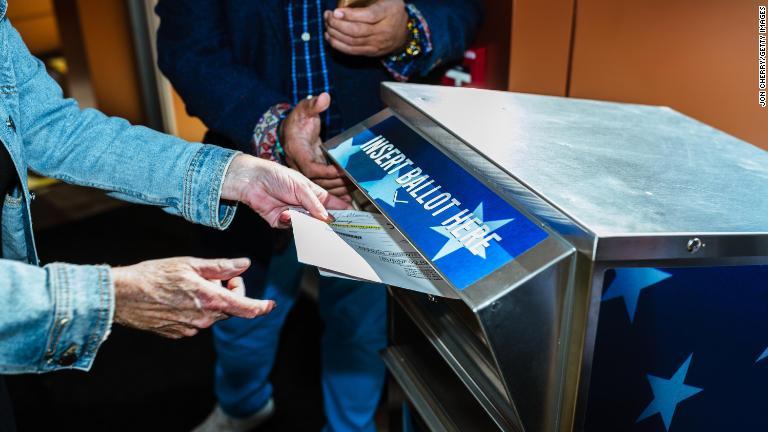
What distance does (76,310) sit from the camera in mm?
750

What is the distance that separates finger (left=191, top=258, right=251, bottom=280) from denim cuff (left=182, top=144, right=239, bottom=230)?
24 centimetres

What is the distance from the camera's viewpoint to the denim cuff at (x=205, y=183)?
3.44 ft

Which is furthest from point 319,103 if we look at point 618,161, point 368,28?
point 618,161

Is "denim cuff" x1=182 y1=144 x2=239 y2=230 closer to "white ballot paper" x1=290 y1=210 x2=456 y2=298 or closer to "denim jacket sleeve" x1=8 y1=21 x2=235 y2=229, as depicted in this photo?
"denim jacket sleeve" x1=8 y1=21 x2=235 y2=229

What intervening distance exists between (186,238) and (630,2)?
84.8 inches

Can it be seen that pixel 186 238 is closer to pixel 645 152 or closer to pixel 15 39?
pixel 15 39

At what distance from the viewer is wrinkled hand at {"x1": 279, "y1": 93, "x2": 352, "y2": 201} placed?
47.3 inches

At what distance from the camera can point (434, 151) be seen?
92cm

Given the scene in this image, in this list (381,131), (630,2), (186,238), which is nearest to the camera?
(381,131)

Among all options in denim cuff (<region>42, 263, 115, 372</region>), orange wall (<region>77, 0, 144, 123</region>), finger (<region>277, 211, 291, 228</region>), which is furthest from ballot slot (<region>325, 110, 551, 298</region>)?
orange wall (<region>77, 0, 144, 123</region>)

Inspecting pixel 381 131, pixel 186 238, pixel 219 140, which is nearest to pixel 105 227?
pixel 186 238

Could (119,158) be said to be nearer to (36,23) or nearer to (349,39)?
(349,39)

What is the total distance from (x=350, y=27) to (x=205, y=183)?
43 cm

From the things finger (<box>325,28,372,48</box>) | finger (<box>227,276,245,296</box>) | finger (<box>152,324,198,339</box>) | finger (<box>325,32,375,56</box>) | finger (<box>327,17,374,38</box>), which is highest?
finger (<box>327,17,374,38</box>)
